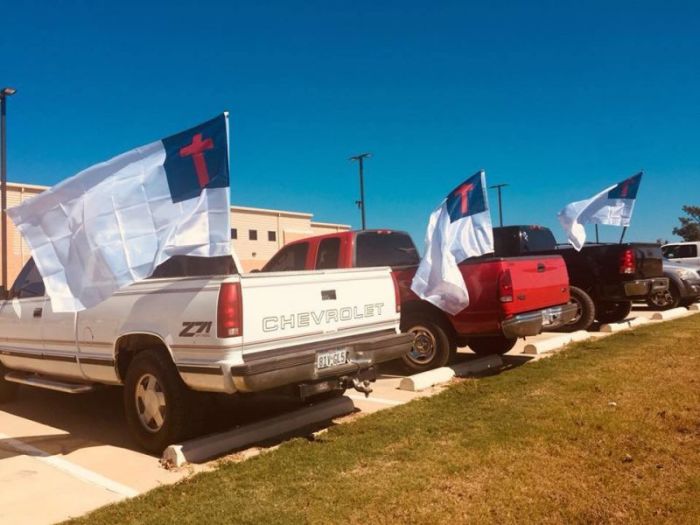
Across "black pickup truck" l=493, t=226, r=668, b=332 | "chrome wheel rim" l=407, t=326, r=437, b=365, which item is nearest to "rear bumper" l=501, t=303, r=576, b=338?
"chrome wheel rim" l=407, t=326, r=437, b=365

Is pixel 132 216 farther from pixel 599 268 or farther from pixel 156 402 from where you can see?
pixel 599 268

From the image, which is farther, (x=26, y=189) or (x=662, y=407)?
(x=26, y=189)

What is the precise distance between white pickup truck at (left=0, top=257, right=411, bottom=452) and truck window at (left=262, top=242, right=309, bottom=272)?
2.33 metres

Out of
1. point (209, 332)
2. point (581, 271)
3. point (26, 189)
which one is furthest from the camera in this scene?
point (26, 189)

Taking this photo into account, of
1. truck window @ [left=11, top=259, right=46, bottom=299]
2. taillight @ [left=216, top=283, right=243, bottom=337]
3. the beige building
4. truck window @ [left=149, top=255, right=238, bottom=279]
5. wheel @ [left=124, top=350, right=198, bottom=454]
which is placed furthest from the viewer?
the beige building

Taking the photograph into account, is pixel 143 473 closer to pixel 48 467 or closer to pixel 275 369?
pixel 48 467

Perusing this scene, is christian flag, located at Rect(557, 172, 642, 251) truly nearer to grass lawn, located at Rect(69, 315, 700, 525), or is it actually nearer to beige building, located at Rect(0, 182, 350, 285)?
grass lawn, located at Rect(69, 315, 700, 525)

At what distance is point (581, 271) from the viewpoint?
10.7 m

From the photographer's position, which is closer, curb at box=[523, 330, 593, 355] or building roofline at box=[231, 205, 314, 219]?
curb at box=[523, 330, 593, 355]

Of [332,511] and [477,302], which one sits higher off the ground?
[477,302]

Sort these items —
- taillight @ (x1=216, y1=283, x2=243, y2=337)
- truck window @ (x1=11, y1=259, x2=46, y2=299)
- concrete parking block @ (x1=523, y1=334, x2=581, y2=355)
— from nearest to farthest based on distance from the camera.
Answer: taillight @ (x1=216, y1=283, x2=243, y2=337), truck window @ (x1=11, y1=259, x2=46, y2=299), concrete parking block @ (x1=523, y1=334, x2=581, y2=355)

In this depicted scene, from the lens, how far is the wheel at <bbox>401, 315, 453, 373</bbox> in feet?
24.5

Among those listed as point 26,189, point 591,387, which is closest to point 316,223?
point 26,189

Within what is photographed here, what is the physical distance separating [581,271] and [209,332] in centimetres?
838
